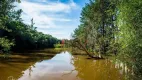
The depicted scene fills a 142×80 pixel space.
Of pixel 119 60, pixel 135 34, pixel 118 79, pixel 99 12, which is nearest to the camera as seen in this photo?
pixel 135 34

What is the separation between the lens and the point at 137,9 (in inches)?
396

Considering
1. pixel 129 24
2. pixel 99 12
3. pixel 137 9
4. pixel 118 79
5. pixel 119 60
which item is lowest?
pixel 118 79

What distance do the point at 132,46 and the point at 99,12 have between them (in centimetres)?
2353

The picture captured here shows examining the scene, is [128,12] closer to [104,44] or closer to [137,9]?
[137,9]

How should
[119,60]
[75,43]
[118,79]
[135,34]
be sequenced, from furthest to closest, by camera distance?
1. [75,43]
2. [118,79]
3. [119,60]
4. [135,34]

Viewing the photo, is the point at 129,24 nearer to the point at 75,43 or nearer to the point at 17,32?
the point at 75,43

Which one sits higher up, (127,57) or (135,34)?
(135,34)

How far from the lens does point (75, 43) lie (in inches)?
1185

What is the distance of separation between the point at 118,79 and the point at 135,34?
6.09 metres

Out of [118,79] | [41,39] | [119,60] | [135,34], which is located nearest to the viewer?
[135,34]

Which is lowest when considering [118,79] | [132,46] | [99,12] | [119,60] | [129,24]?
[118,79]

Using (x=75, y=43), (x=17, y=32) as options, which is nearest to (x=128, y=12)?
(x=75, y=43)

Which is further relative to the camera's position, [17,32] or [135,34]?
[17,32]

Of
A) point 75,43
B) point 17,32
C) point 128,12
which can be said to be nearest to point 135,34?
point 128,12
